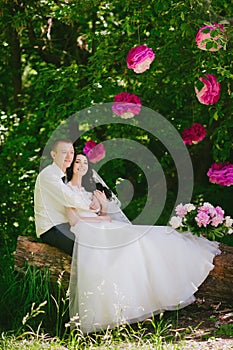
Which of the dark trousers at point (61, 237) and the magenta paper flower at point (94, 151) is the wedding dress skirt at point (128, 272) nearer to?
the dark trousers at point (61, 237)

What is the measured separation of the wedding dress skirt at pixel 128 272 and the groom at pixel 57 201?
0.47 feet

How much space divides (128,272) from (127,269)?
20 mm

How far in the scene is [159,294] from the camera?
4.23m

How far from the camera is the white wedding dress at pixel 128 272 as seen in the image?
4.14 metres

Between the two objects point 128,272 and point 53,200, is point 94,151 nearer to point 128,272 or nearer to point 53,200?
point 53,200

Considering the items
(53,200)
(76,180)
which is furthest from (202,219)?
(53,200)

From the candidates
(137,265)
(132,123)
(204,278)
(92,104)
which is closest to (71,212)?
(137,265)

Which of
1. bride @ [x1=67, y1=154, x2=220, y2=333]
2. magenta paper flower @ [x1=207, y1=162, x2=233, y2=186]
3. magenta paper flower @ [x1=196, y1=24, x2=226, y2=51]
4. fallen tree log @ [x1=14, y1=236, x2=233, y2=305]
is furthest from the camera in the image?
magenta paper flower @ [x1=207, y1=162, x2=233, y2=186]

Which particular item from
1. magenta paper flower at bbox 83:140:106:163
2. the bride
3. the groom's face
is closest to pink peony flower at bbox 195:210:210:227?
the bride

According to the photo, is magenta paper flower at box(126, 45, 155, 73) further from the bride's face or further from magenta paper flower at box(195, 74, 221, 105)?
the bride's face

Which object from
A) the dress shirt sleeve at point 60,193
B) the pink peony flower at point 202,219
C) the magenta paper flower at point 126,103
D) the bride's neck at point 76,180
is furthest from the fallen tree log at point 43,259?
the magenta paper flower at point 126,103

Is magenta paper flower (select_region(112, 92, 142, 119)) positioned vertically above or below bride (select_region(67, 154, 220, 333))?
above

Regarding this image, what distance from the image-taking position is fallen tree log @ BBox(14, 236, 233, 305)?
14.5 feet

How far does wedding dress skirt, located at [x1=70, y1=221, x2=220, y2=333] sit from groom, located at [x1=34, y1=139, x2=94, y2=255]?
14cm
